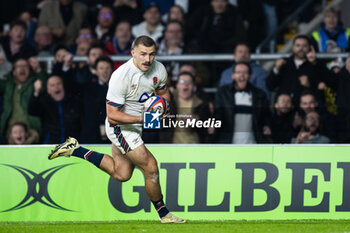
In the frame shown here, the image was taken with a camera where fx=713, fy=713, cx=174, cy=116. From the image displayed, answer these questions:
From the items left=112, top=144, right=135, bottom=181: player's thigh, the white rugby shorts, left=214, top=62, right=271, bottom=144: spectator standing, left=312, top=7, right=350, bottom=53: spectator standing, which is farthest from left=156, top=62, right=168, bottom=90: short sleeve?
left=312, top=7, right=350, bottom=53: spectator standing

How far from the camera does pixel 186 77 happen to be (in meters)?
8.87

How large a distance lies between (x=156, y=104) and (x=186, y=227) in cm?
144

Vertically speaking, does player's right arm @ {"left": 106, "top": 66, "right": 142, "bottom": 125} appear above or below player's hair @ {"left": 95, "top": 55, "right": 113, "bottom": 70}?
below

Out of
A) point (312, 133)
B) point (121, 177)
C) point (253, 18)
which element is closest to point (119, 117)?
point (121, 177)

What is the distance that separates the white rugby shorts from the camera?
7496 mm

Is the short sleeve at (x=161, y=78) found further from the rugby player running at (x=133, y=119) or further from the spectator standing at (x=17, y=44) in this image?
the spectator standing at (x=17, y=44)

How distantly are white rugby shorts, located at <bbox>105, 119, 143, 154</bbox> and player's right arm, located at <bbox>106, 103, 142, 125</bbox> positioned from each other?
0.16m

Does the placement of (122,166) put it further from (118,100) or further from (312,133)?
(312,133)

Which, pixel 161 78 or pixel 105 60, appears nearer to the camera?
pixel 161 78

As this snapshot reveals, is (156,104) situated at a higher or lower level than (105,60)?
lower

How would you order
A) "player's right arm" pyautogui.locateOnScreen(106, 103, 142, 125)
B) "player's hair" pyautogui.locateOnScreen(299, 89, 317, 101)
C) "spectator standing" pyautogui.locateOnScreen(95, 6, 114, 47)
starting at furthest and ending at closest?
"spectator standing" pyautogui.locateOnScreen(95, 6, 114, 47)
"player's hair" pyautogui.locateOnScreen(299, 89, 317, 101)
"player's right arm" pyautogui.locateOnScreen(106, 103, 142, 125)

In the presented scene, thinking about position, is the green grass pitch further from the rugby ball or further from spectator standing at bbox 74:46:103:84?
spectator standing at bbox 74:46:103:84

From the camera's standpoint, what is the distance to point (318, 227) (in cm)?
771

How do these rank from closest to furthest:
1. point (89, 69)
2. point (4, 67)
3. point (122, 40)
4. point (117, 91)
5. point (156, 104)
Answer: point (156, 104) < point (117, 91) < point (89, 69) < point (4, 67) < point (122, 40)
